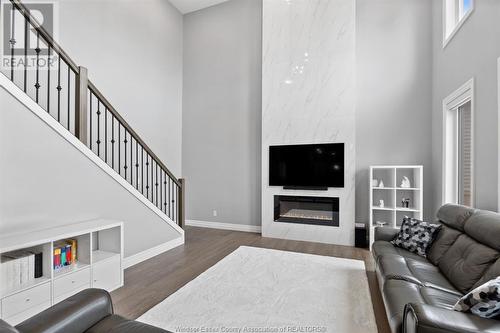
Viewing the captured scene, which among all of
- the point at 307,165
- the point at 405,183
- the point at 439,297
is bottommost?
the point at 439,297

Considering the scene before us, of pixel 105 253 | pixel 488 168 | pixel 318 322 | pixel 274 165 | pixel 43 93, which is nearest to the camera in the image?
pixel 318 322

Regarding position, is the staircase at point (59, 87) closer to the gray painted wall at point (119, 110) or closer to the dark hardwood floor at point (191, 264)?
the gray painted wall at point (119, 110)

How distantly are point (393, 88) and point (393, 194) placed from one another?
6.15ft

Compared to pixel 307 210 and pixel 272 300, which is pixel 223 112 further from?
pixel 272 300

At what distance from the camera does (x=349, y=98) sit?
4.62m

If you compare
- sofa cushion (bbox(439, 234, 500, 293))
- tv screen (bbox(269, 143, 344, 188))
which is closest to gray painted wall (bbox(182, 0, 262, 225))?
tv screen (bbox(269, 143, 344, 188))

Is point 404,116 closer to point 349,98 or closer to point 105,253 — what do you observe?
point 349,98

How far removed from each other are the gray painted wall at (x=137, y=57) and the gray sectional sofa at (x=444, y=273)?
15.2 ft

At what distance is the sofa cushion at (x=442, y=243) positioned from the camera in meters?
2.55

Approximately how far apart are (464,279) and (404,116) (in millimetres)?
3242

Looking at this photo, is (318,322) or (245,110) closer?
(318,322)

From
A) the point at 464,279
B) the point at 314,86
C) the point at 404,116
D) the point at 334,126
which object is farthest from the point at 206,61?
the point at 464,279

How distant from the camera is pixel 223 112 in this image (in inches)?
229

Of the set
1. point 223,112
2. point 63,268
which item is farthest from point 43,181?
point 223,112
